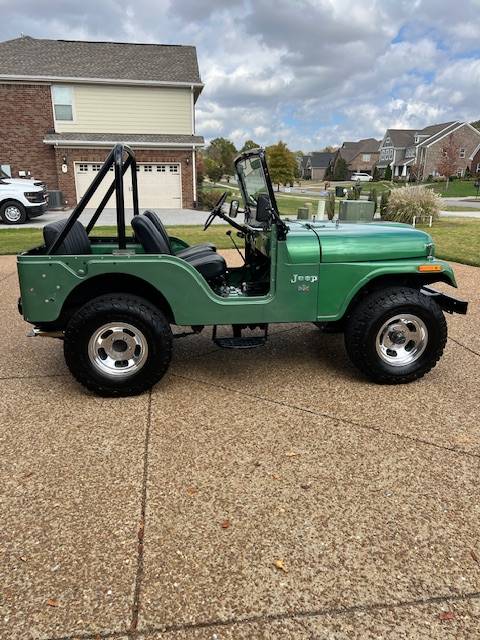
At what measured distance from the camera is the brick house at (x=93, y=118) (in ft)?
65.6

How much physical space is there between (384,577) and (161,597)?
2.89 ft

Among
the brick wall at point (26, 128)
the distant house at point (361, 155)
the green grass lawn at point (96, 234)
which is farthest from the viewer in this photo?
the distant house at point (361, 155)

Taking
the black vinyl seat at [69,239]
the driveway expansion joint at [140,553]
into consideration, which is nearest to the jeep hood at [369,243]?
the black vinyl seat at [69,239]

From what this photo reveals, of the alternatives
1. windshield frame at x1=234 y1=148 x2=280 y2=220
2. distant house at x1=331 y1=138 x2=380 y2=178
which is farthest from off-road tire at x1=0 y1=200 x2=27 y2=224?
distant house at x1=331 y1=138 x2=380 y2=178

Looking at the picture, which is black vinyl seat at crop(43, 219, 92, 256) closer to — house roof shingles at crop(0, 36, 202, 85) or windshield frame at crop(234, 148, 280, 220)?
windshield frame at crop(234, 148, 280, 220)

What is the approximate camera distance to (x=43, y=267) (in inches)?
129

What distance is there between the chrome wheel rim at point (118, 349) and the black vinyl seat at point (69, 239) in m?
0.64

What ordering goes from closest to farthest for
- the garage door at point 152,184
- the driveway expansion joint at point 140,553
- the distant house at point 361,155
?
the driveway expansion joint at point 140,553
the garage door at point 152,184
the distant house at point 361,155

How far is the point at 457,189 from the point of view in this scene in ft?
148

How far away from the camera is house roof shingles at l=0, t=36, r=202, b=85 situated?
20.2 meters

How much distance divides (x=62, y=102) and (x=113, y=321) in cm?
Answer: 2019

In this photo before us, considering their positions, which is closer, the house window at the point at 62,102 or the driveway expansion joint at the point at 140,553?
the driveway expansion joint at the point at 140,553

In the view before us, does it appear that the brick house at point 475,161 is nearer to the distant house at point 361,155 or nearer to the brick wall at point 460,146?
the brick wall at point 460,146

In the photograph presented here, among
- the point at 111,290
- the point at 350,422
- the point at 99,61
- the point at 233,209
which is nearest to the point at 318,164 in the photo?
the point at 99,61
